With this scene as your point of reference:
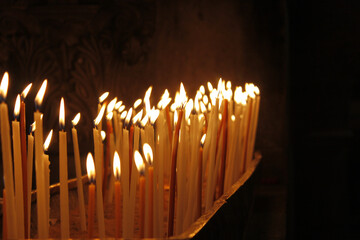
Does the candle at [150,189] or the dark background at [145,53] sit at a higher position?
the dark background at [145,53]

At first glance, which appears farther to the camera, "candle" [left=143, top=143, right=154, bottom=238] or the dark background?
the dark background

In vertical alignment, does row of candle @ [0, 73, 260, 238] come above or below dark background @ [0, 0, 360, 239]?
below

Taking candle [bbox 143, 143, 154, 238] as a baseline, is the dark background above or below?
above

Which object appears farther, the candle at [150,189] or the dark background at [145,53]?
the dark background at [145,53]

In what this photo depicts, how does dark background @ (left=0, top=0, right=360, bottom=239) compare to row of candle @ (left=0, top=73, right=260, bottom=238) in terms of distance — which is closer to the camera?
row of candle @ (left=0, top=73, right=260, bottom=238)

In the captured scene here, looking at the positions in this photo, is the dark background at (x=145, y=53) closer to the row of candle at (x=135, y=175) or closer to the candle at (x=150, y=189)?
the row of candle at (x=135, y=175)

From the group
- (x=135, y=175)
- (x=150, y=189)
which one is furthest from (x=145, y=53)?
(x=150, y=189)

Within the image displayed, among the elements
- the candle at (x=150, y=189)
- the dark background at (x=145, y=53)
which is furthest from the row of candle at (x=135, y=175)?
the dark background at (x=145, y=53)

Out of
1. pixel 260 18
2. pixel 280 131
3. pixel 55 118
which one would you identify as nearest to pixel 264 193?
pixel 280 131

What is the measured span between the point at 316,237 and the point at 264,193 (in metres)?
1.34

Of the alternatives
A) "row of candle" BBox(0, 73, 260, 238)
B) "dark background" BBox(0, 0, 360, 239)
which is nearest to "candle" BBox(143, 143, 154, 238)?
"row of candle" BBox(0, 73, 260, 238)

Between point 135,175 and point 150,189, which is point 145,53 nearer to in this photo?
point 135,175

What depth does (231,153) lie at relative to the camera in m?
1.44

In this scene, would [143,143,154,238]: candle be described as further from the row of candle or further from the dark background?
the dark background
